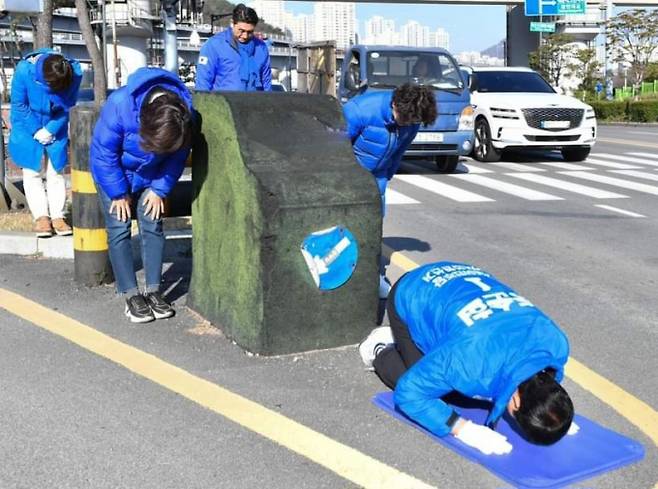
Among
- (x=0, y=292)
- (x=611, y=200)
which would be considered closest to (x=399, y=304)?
(x=0, y=292)

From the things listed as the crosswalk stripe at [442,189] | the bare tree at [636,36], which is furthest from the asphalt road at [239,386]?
the bare tree at [636,36]

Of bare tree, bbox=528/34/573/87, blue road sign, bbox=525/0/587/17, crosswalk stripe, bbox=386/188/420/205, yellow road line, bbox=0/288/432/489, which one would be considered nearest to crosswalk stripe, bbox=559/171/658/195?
crosswalk stripe, bbox=386/188/420/205

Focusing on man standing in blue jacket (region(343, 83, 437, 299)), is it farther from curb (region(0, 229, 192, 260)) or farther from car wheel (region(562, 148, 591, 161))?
car wheel (region(562, 148, 591, 161))

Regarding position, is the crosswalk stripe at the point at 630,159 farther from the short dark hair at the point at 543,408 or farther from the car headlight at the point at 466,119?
the short dark hair at the point at 543,408

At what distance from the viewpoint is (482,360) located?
3398 mm

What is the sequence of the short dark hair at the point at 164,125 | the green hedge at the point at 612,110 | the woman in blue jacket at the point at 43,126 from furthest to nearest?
the green hedge at the point at 612,110 → the woman in blue jacket at the point at 43,126 → the short dark hair at the point at 164,125

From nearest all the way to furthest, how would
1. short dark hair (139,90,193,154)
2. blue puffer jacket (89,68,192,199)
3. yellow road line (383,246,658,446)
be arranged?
yellow road line (383,246,658,446)
short dark hair (139,90,193,154)
blue puffer jacket (89,68,192,199)

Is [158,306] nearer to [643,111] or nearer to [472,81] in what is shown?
[472,81]

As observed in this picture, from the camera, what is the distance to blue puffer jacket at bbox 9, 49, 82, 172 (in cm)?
711

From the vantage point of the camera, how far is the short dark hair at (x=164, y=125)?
465 centimetres

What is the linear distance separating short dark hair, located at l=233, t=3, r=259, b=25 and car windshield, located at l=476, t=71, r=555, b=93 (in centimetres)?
995

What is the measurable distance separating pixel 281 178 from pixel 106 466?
1.78m

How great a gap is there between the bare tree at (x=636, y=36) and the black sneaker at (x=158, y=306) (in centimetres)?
4403

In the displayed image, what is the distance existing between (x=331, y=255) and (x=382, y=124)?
1.29 metres
